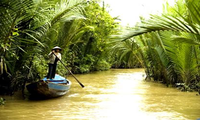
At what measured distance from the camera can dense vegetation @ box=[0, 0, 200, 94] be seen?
13.7 feet

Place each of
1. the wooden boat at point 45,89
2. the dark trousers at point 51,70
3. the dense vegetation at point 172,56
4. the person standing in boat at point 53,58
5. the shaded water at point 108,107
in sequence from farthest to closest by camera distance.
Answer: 1. the dense vegetation at point 172,56
2. the dark trousers at point 51,70
3. the person standing in boat at point 53,58
4. the wooden boat at point 45,89
5. the shaded water at point 108,107

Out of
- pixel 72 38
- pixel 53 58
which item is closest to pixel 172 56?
pixel 72 38

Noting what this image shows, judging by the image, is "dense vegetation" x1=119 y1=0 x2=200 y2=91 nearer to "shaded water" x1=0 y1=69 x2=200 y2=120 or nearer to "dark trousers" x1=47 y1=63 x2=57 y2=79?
"shaded water" x1=0 y1=69 x2=200 y2=120

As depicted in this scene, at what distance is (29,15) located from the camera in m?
5.90

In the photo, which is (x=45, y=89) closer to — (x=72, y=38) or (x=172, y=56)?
(x=72, y=38)

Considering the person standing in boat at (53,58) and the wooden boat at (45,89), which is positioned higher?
the person standing in boat at (53,58)

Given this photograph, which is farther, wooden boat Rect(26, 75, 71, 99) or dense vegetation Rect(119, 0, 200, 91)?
dense vegetation Rect(119, 0, 200, 91)

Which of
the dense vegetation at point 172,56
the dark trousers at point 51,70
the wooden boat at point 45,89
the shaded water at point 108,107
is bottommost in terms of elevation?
the shaded water at point 108,107

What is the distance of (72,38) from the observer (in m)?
11.2

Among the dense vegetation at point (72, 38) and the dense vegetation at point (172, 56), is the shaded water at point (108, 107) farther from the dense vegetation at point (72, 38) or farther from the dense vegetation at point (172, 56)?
the dense vegetation at point (72, 38)

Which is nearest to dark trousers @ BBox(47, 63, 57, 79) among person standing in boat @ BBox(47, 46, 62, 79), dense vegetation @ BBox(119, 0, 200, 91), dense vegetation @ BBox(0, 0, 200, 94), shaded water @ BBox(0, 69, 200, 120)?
person standing in boat @ BBox(47, 46, 62, 79)

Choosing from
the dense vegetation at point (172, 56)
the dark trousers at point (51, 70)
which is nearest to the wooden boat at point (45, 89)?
the dark trousers at point (51, 70)

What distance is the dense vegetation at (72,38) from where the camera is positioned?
4.19 meters

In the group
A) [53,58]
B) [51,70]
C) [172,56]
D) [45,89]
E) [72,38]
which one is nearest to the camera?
[45,89]
